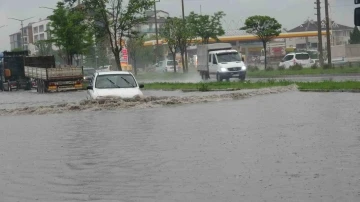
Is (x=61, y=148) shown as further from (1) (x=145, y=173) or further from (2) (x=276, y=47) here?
(2) (x=276, y=47)

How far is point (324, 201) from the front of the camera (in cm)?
925

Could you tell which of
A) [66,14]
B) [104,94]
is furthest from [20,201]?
[66,14]

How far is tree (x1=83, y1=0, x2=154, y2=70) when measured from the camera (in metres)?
52.0

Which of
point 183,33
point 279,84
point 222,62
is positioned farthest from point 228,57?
point 183,33

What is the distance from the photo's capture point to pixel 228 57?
5162 centimetres

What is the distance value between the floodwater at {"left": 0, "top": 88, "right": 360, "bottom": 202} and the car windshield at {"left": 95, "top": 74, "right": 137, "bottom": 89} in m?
2.88

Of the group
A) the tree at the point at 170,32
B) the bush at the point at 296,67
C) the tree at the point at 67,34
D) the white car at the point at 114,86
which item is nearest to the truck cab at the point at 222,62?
the bush at the point at 296,67

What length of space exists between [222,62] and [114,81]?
924 inches

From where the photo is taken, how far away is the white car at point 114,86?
90.8 ft

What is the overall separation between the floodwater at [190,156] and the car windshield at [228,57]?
26.1 metres

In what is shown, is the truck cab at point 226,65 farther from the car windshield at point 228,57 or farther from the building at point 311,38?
the building at point 311,38

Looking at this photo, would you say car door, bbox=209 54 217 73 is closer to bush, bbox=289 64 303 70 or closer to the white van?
bush, bbox=289 64 303 70

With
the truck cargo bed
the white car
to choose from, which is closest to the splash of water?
the white car

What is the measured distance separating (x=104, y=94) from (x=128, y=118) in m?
3.98
